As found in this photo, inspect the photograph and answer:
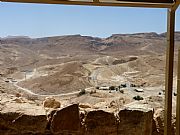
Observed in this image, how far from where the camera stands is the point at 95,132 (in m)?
3.87

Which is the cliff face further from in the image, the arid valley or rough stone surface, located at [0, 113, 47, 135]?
the arid valley

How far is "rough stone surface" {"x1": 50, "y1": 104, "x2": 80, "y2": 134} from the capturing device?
3.83m

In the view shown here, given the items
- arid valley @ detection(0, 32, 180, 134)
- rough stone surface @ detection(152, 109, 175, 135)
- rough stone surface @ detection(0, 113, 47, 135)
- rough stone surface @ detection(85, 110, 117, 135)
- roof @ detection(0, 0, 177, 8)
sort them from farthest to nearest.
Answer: arid valley @ detection(0, 32, 180, 134)
rough stone surface @ detection(152, 109, 175, 135)
rough stone surface @ detection(85, 110, 117, 135)
rough stone surface @ detection(0, 113, 47, 135)
roof @ detection(0, 0, 177, 8)

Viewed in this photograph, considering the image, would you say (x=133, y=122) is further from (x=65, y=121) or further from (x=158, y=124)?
(x=65, y=121)

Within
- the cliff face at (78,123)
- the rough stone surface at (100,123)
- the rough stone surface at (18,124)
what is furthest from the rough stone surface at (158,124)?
the rough stone surface at (18,124)

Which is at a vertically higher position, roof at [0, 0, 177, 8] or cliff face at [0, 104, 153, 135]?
roof at [0, 0, 177, 8]

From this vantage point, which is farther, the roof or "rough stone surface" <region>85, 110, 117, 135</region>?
"rough stone surface" <region>85, 110, 117, 135</region>

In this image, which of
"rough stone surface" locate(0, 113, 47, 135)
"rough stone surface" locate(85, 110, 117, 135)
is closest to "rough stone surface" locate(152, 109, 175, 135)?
"rough stone surface" locate(85, 110, 117, 135)

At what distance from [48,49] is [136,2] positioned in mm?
43362

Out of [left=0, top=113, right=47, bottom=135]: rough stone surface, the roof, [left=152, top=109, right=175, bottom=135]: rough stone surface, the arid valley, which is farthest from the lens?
the arid valley

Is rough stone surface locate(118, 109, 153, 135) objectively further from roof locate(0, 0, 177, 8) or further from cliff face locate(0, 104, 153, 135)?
roof locate(0, 0, 177, 8)

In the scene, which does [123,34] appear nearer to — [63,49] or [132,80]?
[63,49]

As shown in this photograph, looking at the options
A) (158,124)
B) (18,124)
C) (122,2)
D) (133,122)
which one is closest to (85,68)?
(158,124)

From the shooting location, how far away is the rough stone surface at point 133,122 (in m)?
3.91
